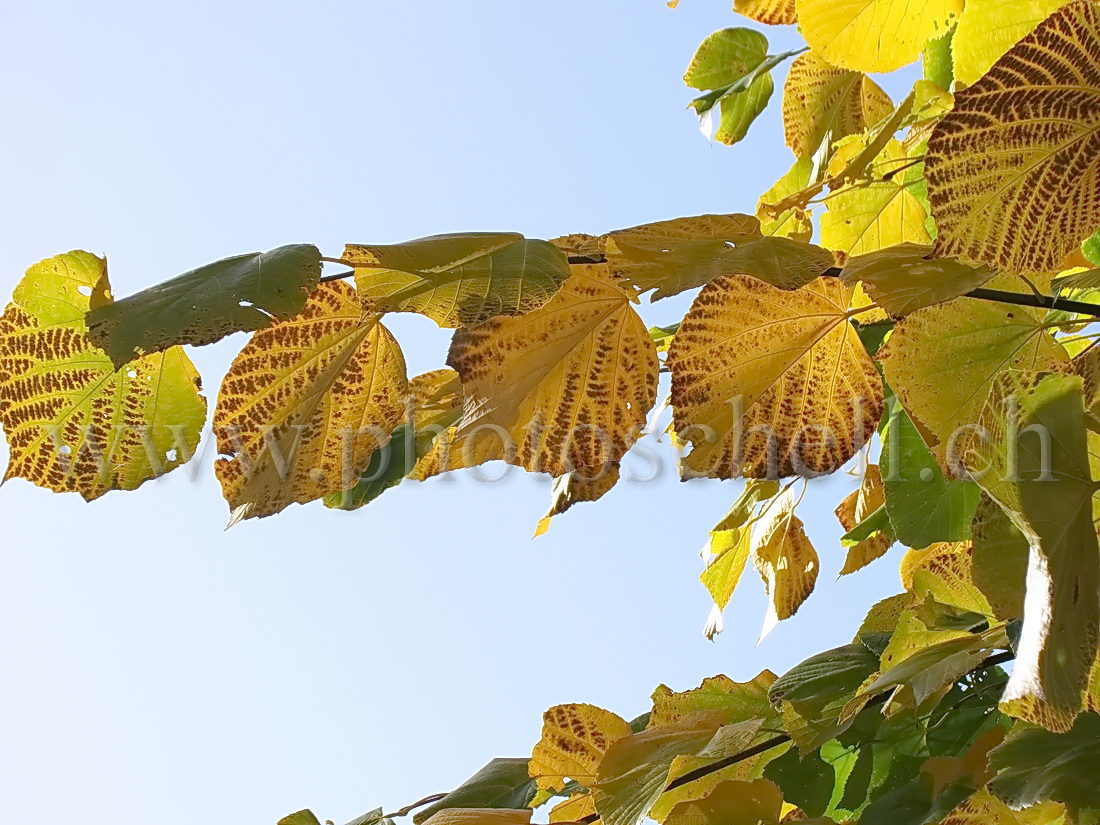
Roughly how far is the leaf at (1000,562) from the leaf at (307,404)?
1.12 feet

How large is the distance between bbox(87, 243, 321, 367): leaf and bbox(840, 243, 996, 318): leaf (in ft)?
0.90

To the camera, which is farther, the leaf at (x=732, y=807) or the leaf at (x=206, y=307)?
the leaf at (x=732, y=807)

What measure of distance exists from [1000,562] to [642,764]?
0.29m

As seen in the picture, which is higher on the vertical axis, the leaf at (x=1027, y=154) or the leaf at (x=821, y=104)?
the leaf at (x=821, y=104)

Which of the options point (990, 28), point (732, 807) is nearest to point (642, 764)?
point (732, 807)

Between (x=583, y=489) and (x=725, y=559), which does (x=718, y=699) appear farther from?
(x=725, y=559)

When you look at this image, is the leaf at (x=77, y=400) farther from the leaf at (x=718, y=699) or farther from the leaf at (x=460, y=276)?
the leaf at (x=718, y=699)

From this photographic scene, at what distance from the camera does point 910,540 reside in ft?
2.51

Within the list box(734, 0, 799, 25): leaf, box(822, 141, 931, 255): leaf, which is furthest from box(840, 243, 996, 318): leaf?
box(734, 0, 799, 25): leaf

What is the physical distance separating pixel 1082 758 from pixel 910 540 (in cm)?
24

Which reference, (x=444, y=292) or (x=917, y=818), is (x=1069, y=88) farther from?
(x=917, y=818)

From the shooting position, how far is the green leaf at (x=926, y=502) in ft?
2.52

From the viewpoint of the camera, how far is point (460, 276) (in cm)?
47

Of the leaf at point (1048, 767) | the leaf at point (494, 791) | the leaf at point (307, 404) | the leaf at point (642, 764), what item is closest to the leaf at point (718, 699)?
the leaf at point (642, 764)
